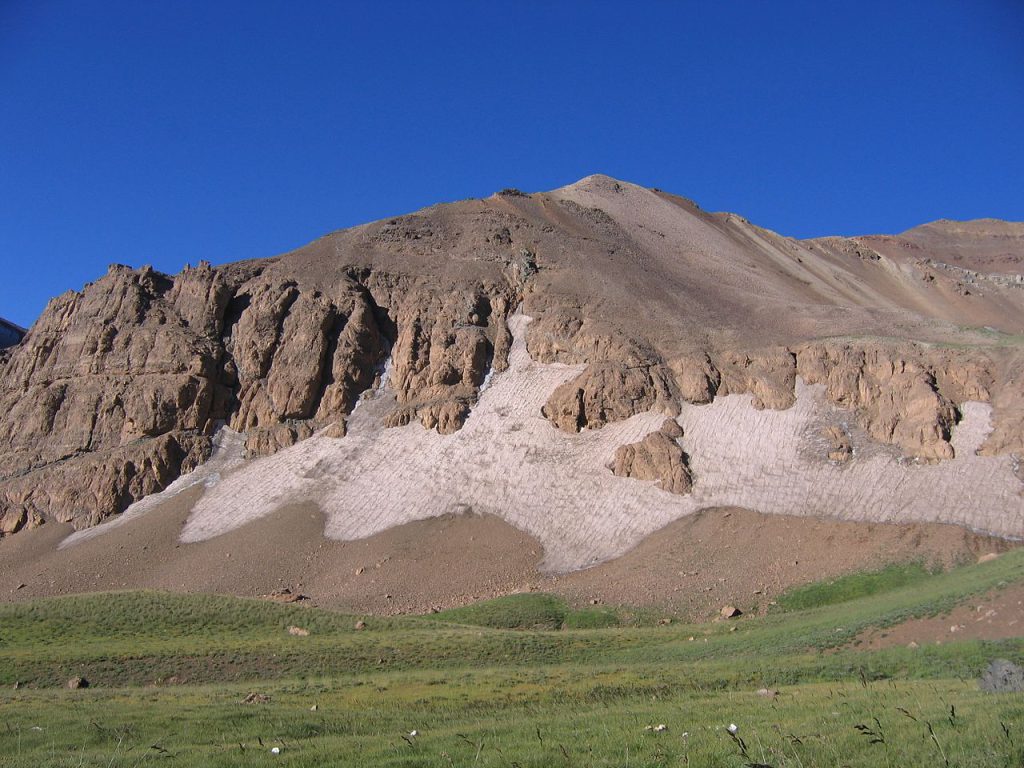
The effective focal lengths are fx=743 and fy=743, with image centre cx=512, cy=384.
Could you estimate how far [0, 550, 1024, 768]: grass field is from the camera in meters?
11.0

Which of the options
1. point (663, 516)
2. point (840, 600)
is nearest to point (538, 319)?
point (663, 516)

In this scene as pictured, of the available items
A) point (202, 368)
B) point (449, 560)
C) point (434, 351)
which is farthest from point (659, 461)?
point (202, 368)

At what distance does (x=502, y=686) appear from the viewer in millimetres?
22500

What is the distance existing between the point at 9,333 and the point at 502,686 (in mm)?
125436

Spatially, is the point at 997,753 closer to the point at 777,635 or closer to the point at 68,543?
the point at 777,635

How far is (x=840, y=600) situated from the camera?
133 ft

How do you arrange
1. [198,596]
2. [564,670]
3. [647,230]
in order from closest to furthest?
[564,670] → [198,596] → [647,230]

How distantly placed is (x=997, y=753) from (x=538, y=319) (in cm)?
6745

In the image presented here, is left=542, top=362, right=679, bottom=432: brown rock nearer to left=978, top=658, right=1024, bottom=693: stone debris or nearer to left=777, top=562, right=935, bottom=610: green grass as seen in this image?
left=777, top=562, right=935, bottom=610: green grass

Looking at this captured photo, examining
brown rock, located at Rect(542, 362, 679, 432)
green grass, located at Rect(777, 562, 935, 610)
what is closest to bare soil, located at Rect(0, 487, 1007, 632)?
green grass, located at Rect(777, 562, 935, 610)

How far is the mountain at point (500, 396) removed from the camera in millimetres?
52812

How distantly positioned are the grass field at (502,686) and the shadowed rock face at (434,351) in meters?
21.5

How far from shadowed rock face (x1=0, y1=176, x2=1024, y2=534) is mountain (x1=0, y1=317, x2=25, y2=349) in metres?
39.4

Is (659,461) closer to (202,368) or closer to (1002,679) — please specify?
(1002,679)
